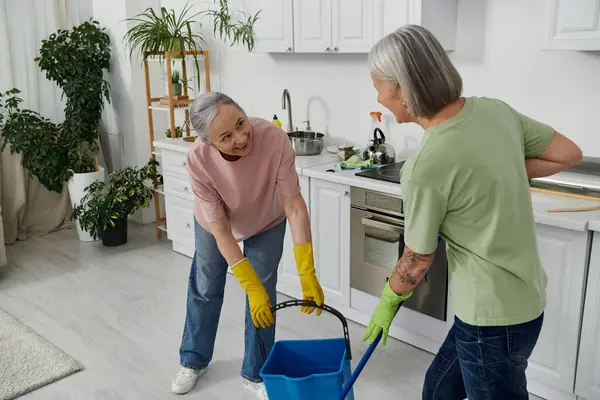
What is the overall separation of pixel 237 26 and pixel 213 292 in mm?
1807

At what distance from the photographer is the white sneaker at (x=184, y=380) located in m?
2.58

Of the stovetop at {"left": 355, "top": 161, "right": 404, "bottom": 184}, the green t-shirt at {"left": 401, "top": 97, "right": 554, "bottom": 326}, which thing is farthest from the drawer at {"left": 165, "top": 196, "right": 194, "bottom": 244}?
the green t-shirt at {"left": 401, "top": 97, "right": 554, "bottom": 326}

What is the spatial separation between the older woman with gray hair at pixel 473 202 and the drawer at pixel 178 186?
8.38ft

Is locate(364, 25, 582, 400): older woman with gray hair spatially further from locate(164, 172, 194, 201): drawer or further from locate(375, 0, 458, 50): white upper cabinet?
locate(164, 172, 194, 201): drawer

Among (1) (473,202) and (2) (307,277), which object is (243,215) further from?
(1) (473,202)

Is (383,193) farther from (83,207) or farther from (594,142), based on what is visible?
(83,207)

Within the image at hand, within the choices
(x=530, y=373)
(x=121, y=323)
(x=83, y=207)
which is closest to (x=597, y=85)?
(x=530, y=373)

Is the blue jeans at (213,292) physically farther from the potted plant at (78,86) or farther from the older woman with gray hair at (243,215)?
the potted plant at (78,86)

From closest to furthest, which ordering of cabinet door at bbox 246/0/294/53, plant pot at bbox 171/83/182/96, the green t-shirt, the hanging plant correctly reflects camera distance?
the green t-shirt, cabinet door at bbox 246/0/294/53, the hanging plant, plant pot at bbox 171/83/182/96

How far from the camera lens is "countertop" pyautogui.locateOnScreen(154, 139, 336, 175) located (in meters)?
3.27

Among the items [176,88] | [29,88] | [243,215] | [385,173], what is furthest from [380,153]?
[29,88]

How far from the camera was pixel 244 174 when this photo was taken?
7.35ft

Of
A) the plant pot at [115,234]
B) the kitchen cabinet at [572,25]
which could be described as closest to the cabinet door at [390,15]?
the kitchen cabinet at [572,25]

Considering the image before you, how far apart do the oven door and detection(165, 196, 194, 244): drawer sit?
1382mm
